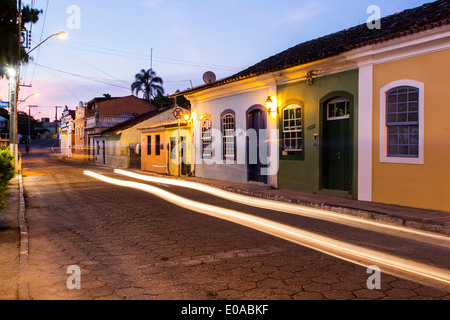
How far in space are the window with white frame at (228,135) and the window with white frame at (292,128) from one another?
11.9 feet

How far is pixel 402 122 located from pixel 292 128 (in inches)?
172

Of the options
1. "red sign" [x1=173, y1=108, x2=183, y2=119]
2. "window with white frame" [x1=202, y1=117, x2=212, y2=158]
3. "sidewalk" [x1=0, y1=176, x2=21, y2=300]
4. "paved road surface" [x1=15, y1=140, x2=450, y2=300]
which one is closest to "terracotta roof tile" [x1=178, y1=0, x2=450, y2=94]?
"window with white frame" [x1=202, y1=117, x2=212, y2=158]

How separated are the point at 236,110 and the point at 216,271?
40.0ft

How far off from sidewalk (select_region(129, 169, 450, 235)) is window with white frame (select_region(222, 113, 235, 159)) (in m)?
4.23

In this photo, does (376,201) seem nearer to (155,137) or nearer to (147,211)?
(147,211)

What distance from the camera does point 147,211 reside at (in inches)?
364

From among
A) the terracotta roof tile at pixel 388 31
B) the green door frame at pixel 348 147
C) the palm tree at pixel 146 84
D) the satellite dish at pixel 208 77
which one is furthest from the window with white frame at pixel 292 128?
the palm tree at pixel 146 84

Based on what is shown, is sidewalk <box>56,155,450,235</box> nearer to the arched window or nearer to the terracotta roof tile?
the arched window

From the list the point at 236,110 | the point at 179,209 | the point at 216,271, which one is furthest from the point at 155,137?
the point at 216,271

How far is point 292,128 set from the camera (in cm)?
1338

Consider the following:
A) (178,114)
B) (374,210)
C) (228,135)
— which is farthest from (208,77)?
(374,210)

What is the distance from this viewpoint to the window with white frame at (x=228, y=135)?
665 inches

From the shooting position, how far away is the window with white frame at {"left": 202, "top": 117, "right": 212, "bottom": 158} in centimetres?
1861
